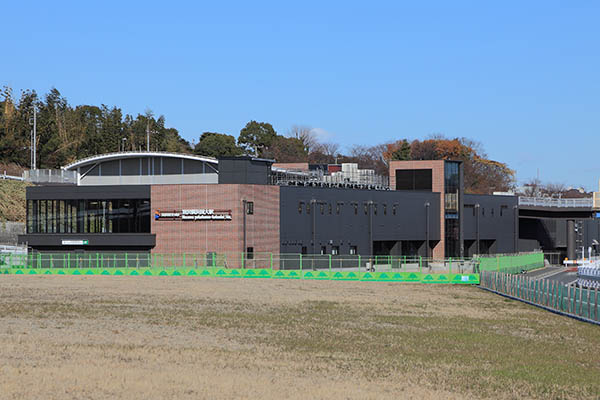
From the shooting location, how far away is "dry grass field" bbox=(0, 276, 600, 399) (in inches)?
989

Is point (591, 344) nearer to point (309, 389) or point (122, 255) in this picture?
point (309, 389)

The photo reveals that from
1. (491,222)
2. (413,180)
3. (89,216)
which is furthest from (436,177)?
(89,216)

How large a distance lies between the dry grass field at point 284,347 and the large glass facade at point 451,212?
55.5 meters

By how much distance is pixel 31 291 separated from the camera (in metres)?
57.4

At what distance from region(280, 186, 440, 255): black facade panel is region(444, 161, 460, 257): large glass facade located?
1422 millimetres

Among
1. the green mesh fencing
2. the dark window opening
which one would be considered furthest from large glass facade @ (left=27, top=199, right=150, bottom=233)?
the dark window opening

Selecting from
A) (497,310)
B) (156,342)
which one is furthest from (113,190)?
(156,342)

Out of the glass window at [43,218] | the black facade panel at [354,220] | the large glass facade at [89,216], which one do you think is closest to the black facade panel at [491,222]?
the black facade panel at [354,220]

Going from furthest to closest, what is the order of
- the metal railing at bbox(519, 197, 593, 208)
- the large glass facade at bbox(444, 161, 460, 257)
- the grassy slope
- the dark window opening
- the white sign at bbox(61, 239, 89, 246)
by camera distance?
1. the metal railing at bbox(519, 197, 593, 208)
2. the large glass facade at bbox(444, 161, 460, 257)
3. the dark window opening
4. the grassy slope
5. the white sign at bbox(61, 239, 89, 246)

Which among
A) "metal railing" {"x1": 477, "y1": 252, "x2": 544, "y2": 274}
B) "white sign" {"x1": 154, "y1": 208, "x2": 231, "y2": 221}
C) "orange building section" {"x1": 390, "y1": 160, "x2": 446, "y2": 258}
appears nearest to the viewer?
"metal railing" {"x1": 477, "y1": 252, "x2": 544, "y2": 274}

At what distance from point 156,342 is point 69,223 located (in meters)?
55.9

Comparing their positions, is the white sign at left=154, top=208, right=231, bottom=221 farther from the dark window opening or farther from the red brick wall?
the dark window opening

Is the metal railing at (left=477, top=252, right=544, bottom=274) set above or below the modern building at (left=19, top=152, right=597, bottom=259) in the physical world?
below

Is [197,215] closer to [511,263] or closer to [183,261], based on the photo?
[183,261]
